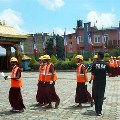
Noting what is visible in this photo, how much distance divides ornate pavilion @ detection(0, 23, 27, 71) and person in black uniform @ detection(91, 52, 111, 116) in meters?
27.2

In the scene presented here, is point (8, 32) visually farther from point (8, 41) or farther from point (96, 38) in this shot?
point (96, 38)

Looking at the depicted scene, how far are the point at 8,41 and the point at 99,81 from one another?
1140 inches

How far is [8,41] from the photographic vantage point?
38125mm

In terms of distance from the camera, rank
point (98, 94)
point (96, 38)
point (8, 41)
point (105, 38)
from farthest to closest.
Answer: point (96, 38) → point (105, 38) → point (8, 41) → point (98, 94)

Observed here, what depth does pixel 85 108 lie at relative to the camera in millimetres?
11289

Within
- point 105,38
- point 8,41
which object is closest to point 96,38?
point 105,38

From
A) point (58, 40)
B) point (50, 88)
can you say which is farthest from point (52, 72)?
point (58, 40)

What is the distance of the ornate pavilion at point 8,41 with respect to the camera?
3738cm

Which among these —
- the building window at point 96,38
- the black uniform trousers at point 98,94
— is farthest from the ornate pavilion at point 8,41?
the black uniform trousers at point 98,94

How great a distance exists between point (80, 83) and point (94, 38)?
5299 cm

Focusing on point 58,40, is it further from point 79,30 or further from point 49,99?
point 49,99

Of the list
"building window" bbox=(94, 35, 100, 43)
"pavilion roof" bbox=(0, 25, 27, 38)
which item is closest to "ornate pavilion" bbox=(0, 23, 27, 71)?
"pavilion roof" bbox=(0, 25, 27, 38)

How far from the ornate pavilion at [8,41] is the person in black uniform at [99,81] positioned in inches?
1071

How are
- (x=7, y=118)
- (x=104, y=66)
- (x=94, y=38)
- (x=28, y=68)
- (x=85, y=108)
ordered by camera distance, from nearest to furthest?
(x=7, y=118)
(x=104, y=66)
(x=85, y=108)
(x=28, y=68)
(x=94, y=38)
